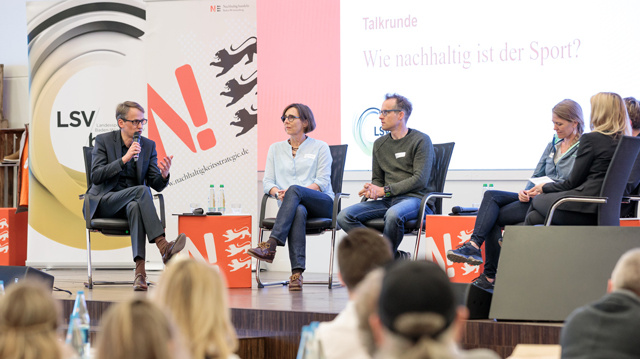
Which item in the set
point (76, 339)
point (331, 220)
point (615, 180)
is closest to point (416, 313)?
point (76, 339)

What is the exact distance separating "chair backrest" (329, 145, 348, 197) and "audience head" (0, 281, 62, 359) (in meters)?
3.93

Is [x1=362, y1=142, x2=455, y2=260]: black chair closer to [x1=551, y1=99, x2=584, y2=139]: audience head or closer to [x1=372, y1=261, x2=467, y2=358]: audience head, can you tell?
[x1=551, y1=99, x2=584, y2=139]: audience head

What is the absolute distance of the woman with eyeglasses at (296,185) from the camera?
4.79 meters

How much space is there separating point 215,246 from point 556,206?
7.54 feet

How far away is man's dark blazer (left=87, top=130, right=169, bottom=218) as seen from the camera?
483 cm

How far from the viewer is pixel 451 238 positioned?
473 cm

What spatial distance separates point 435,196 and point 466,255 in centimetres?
74

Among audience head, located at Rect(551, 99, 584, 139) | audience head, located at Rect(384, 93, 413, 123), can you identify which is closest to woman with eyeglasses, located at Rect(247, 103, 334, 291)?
audience head, located at Rect(384, 93, 413, 123)

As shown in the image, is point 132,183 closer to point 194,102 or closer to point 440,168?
point 194,102

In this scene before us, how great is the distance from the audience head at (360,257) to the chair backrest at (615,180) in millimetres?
2065

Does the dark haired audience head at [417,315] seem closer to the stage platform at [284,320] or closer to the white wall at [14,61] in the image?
the stage platform at [284,320]

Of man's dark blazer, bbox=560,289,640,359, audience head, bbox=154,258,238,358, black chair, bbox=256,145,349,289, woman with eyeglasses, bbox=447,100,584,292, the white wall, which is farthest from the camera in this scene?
the white wall

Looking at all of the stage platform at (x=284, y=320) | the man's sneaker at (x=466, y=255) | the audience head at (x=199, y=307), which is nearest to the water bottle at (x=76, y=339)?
the audience head at (x=199, y=307)

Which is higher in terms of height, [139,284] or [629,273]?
[629,273]
